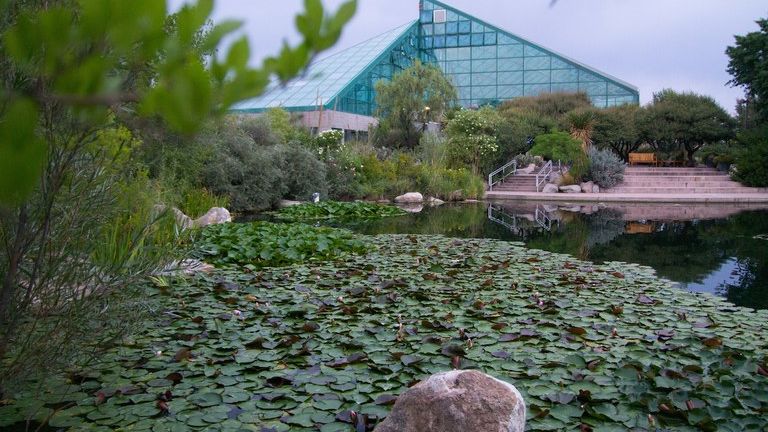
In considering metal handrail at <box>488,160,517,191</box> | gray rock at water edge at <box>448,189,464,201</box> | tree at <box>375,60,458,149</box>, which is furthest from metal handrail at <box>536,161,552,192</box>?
tree at <box>375,60,458,149</box>

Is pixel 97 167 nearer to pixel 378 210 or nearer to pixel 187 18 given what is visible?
pixel 187 18

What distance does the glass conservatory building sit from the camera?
99.1ft

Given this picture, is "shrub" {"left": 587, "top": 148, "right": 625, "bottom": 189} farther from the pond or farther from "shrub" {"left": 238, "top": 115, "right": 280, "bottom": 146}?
"shrub" {"left": 238, "top": 115, "right": 280, "bottom": 146}

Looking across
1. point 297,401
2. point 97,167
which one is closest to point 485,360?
point 297,401

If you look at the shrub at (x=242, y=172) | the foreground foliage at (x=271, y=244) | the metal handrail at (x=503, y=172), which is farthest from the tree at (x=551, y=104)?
the foreground foliage at (x=271, y=244)

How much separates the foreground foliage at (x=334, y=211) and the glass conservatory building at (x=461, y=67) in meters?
15.1

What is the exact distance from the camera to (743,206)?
1547 cm

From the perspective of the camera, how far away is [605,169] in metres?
20.9

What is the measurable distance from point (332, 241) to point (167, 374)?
429cm

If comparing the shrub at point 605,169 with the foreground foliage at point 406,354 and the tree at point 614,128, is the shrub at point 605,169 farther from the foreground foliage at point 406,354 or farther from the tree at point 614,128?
the foreground foliage at point 406,354

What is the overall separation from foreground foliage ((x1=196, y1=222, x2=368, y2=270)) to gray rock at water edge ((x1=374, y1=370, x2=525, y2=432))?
3871 mm

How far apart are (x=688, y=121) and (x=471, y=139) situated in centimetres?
931

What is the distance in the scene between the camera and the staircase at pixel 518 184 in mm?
21281

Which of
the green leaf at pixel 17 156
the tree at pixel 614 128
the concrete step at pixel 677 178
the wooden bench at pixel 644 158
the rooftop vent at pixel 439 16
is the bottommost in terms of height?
the concrete step at pixel 677 178
